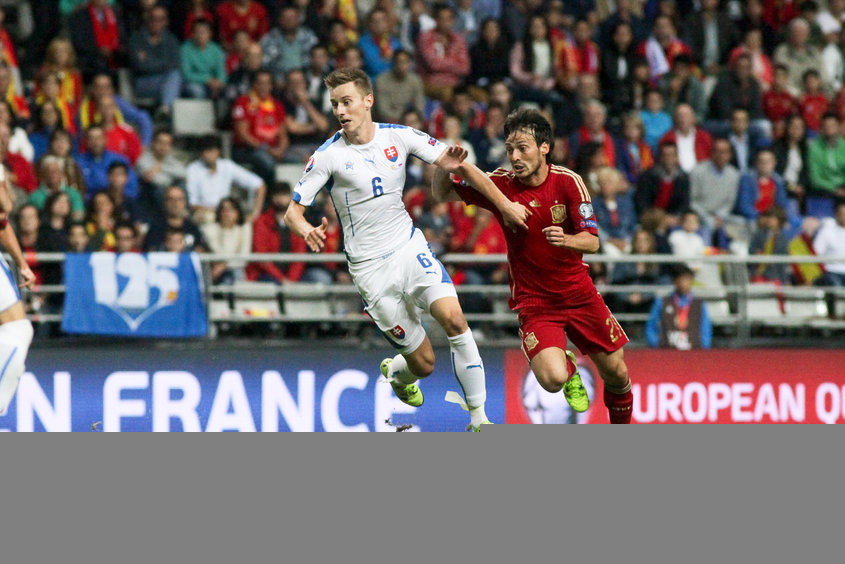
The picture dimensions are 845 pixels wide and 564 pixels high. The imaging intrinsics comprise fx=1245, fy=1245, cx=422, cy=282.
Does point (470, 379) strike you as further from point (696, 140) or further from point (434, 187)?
point (696, 140)

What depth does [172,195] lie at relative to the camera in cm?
1166

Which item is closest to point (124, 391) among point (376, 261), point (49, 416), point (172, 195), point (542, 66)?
point (49, 416)

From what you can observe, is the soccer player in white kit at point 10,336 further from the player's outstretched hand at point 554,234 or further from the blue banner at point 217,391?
the blue banner at point 217,391

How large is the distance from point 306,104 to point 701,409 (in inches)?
205

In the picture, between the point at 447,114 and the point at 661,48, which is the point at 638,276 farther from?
the point at 661,48

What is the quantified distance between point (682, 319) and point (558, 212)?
4.29 m

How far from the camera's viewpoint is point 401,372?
8.25 metres

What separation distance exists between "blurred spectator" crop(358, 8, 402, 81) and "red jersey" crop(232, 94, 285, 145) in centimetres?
157

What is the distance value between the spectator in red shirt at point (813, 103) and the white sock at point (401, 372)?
862 centimetres

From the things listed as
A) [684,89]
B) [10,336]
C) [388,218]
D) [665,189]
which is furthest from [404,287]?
[684,89]

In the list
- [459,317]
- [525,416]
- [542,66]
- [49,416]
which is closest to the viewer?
[459,317]

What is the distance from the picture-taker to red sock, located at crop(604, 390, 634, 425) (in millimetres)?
8172

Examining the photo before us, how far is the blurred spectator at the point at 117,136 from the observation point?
12562 millimetres

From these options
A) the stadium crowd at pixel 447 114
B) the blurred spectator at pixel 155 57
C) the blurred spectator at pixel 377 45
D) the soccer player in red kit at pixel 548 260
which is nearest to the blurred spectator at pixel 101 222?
the stadium crowd at pixel 447 114
